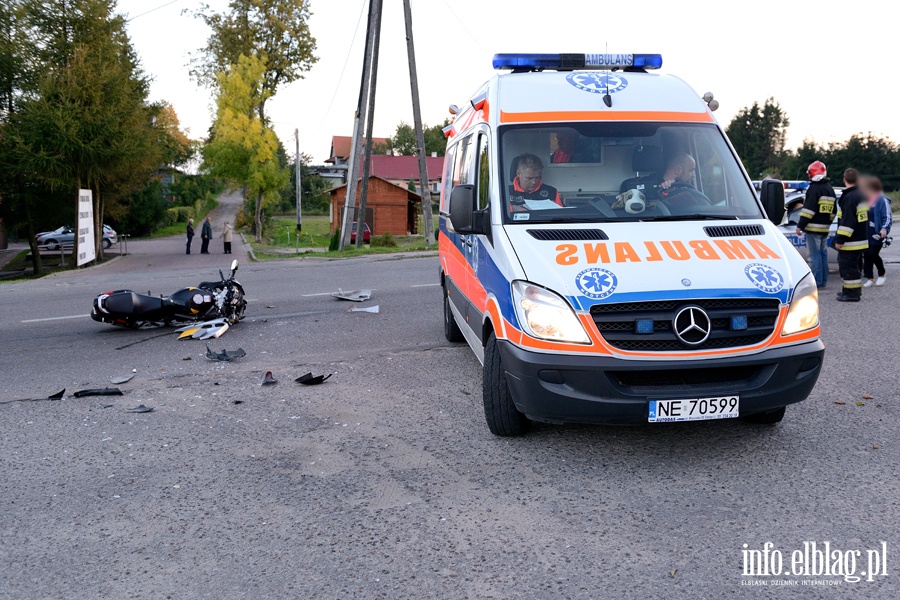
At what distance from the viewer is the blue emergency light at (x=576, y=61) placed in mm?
6750

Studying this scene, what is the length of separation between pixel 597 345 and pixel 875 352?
4.85 m

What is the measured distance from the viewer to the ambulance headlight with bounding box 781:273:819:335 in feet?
15.5

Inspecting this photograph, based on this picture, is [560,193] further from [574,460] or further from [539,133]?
[574,460]

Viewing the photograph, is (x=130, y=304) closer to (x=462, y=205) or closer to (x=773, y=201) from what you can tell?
(x=462, y=205)

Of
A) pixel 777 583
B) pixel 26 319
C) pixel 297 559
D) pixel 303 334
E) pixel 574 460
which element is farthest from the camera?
pixel 26 319

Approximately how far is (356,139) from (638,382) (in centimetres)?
2157

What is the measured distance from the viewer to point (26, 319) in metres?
11.4

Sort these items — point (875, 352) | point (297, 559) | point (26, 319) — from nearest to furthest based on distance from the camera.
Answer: point (297, 559) < point (875, 352) < point (26, 319)

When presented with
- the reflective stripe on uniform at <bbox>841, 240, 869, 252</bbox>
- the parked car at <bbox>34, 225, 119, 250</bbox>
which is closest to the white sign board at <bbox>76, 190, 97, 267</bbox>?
the parked car at <bbox>34, 225, 119, 250</bbox>

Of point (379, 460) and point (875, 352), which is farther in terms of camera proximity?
point (875, 352)

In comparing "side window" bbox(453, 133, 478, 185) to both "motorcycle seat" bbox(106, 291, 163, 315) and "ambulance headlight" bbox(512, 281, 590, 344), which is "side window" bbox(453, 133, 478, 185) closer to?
"ambulance headlight" bbox(512, 281, 590, 344)

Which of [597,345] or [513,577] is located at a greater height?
[597,345]

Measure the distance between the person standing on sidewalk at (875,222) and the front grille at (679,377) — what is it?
735 cm

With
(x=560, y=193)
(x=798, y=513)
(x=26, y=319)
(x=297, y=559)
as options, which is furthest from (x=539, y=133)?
(x=26, y=319)
